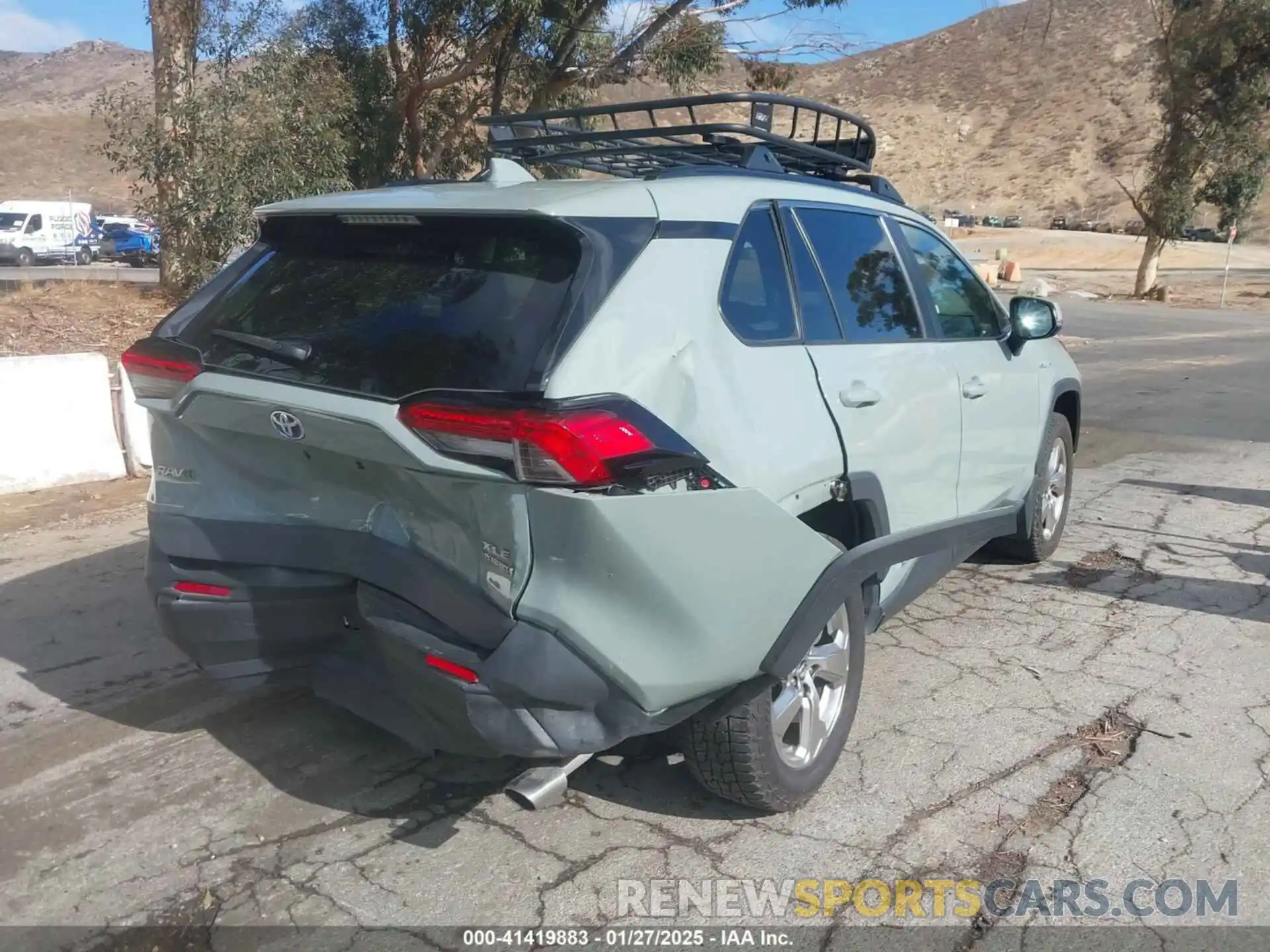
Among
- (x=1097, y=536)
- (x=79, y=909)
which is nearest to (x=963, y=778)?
(x=79, y=909)

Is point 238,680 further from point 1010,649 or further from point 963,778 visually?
point 1010,649

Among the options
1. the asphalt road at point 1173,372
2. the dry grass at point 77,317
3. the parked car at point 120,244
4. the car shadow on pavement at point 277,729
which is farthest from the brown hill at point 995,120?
the car shadow on pavement at point 277,729

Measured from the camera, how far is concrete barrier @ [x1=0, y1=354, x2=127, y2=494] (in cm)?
725

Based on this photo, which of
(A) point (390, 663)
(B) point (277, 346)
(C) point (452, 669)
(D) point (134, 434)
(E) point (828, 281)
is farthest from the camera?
(D) point (134, 434)

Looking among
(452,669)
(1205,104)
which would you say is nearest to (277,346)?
(452,669)

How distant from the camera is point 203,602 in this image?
3352 mm

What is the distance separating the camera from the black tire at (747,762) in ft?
10.6

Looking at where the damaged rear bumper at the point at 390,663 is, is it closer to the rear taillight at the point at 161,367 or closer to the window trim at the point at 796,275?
the rear taillight at the point at 161,367

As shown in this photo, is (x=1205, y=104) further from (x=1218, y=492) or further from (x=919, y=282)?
(x=919, y=282)

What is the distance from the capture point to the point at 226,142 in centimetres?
1127

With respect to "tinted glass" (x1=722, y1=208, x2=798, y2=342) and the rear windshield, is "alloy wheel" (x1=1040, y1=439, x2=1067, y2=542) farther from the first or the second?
the rear windshield

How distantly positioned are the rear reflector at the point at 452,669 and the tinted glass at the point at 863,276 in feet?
5.94

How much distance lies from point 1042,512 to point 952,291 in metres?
1.62

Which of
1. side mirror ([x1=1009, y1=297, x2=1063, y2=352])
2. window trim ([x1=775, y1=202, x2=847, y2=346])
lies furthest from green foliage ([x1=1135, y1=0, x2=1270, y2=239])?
window trim ([x1=775, y1=202, x2=847, y2=346])
